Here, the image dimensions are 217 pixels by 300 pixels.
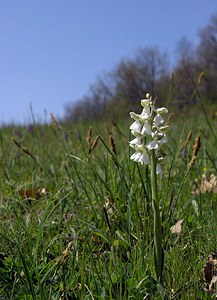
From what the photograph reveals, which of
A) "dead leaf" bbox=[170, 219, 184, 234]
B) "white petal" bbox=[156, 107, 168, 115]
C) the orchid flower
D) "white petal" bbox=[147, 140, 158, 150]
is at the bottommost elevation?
"dead leaf" bbox=[170, 219, 184, 234]

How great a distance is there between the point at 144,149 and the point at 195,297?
456 mm

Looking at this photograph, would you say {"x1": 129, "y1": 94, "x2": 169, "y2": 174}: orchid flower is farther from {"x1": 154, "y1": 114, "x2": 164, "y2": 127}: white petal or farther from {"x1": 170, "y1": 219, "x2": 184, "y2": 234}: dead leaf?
{"x1": 170, "y1": 219, "x2": 184, "y2": 234}: dead leaf

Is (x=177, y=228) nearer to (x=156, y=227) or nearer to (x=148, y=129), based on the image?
(x=156, y=227)

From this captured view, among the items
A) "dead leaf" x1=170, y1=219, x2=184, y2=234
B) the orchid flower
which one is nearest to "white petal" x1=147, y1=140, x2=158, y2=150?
the orchid flower

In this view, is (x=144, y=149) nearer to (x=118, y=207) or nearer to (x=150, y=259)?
(x=150, y=259)

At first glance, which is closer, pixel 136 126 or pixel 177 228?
pixel 136 126

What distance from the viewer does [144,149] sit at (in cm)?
125

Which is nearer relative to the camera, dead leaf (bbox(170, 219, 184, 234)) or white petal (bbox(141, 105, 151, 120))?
white petal (bbox(141, 105, 151, 120))

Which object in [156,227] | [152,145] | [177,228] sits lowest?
[177,228]

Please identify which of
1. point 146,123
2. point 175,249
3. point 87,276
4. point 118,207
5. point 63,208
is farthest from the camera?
point 63,208

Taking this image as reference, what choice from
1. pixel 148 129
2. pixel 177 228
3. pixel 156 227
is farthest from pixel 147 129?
pixel 177 228

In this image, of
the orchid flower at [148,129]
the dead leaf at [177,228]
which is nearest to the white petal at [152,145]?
the orchid flower at [148,129]

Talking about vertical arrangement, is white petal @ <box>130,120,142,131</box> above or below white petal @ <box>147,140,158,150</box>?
above

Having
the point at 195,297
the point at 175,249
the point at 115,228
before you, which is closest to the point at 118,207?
the point at 115,228
